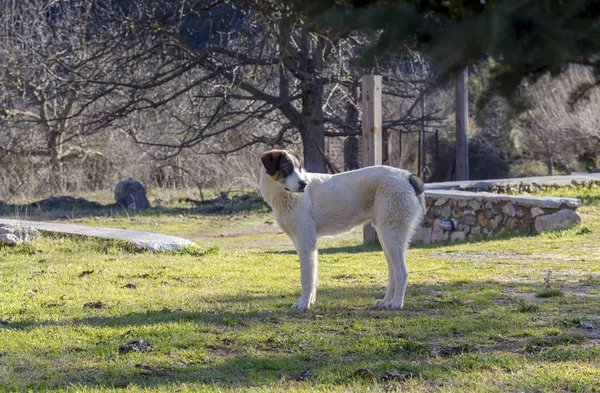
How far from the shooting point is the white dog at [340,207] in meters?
6.85

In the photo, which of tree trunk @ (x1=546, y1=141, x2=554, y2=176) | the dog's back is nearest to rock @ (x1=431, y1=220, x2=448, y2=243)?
the dog's back

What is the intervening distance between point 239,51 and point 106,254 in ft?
31.6

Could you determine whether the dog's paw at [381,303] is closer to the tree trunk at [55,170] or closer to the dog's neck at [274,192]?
the dog's neck at [274,192]

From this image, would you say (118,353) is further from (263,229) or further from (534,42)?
(263,229)

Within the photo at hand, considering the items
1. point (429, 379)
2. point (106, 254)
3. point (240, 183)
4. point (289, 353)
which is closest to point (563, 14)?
point (429, 379)

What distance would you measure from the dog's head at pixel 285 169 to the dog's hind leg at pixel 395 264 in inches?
35.3

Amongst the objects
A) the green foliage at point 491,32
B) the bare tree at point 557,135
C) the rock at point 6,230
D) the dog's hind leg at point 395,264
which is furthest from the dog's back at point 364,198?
the bare tree at point 557,135

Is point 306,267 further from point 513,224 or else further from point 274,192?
point 513,224

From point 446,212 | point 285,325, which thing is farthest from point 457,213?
point 285,325

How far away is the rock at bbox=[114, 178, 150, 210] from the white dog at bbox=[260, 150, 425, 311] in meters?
14.4

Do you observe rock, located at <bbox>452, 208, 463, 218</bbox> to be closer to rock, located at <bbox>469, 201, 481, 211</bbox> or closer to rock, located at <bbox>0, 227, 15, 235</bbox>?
rock, located at <bbox>469, 201, 481, 211</bbox>

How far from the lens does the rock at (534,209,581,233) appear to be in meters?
12.8

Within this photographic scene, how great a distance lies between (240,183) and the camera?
26734mm

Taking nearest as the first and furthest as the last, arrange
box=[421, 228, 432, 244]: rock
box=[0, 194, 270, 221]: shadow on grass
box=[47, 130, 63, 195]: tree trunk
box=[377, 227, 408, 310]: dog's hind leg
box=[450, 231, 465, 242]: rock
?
1. box=[377, 227, 408, 310]: dog's hind leg
2. box=[450, 231, 465, 242]: rock
3. box=[421, 228, 432, 244]: rock
4. box=[0, 194, 270, 221]: shadow on grass
5. box=[47, 130, 63, 195]: tree trunk
